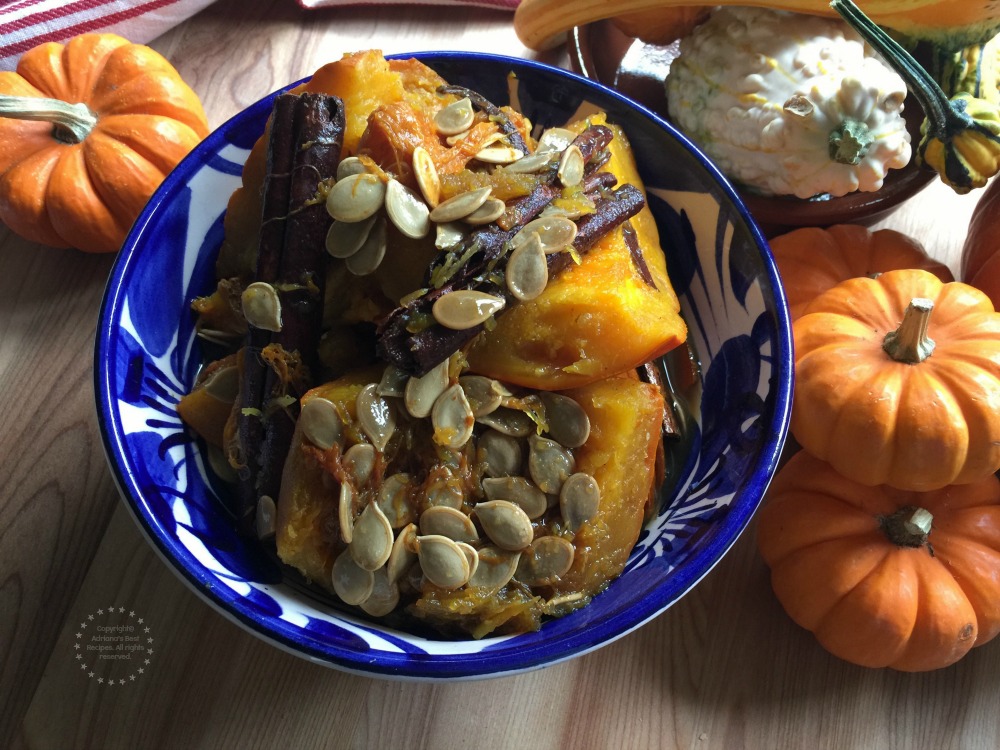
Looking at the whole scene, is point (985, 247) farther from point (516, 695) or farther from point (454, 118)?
point (516, 695)

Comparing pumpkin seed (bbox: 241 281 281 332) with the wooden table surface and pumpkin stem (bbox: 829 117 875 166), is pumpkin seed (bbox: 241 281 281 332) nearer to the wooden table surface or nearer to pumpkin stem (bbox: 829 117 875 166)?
the wooden table surface

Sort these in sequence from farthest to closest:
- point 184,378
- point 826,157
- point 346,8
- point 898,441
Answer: point 346,8
point 826,157
point 898,441
point 184,378

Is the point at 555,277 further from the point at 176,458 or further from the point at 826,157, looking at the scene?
the point at 826,157

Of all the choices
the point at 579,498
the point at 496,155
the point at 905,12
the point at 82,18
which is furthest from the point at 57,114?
the point at 905,12

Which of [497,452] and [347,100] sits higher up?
[347,100]

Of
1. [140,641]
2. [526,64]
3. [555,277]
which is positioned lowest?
[140,641]

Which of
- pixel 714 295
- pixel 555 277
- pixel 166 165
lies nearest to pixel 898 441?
pixel 714 295

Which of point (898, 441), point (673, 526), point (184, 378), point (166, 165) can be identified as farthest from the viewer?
point (166, 165)

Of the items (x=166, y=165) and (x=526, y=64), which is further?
(x=166, y=165)
